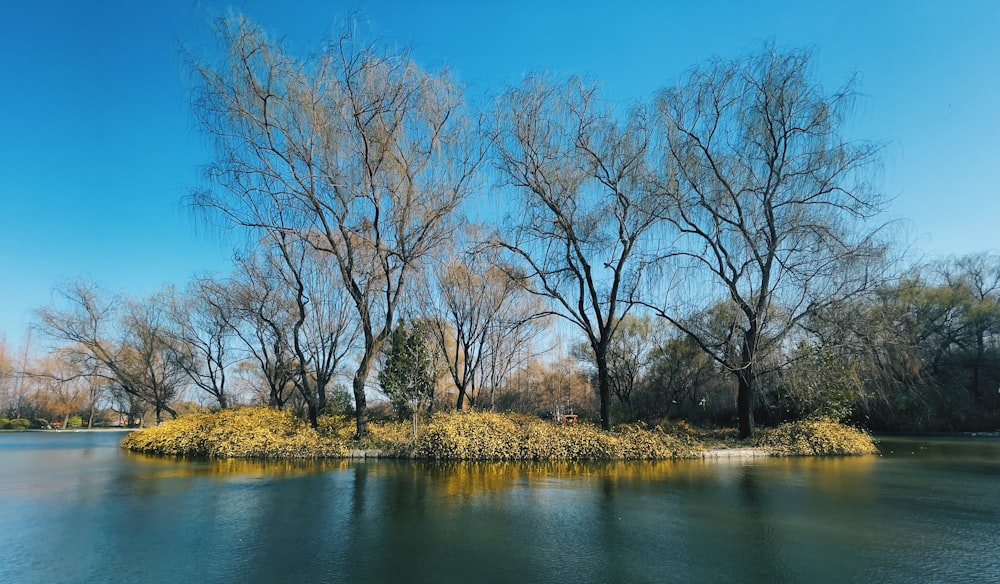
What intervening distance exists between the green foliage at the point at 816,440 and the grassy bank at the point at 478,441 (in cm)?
2

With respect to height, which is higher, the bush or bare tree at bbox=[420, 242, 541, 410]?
bare tree at bbox=[420, 242, 541, 410]

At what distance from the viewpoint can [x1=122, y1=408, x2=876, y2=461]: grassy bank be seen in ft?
43.8

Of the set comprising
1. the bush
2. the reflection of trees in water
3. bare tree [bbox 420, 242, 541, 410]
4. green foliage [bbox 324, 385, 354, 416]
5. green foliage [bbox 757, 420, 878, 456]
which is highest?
bare tree [bbox 420, 242, 541, 410]

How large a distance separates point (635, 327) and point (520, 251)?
14.6 m

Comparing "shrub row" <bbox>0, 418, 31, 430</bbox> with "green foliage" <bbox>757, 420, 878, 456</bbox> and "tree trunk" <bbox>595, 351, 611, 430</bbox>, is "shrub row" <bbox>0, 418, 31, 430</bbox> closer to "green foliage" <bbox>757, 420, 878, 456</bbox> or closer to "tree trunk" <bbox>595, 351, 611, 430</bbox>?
"tree trunk" <bbox>595, 351, 611, 430</bbox>

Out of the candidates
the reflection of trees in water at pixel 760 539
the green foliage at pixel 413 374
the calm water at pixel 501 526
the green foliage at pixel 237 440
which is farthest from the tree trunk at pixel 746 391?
the green foliage at pixel 237 440

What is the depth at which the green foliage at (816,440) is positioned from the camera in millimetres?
14883

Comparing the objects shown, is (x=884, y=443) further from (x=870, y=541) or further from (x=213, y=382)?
(x=213, y=382)

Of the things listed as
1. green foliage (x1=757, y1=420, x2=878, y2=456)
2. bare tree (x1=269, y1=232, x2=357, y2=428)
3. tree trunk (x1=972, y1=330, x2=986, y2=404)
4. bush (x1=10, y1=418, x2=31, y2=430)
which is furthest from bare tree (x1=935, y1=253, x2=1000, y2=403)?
bush (x1=10, y1=418, x2=31, y2=430)

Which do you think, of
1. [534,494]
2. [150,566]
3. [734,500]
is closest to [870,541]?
[734,500]

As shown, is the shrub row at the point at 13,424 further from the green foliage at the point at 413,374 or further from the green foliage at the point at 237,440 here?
the green foliage at the point at 413,374

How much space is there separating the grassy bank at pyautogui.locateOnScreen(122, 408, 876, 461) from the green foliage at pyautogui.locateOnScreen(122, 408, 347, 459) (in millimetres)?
26

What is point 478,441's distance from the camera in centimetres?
1338

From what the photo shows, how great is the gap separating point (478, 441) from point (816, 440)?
31.5 ft
